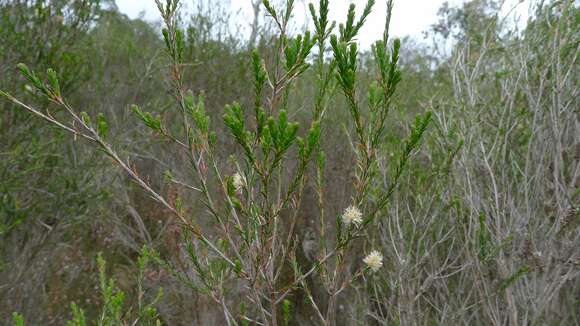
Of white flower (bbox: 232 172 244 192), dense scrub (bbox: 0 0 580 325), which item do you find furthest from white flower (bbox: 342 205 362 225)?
white flower (bbox: 232 172 244 192)

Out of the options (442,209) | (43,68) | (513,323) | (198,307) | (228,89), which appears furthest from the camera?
(228,89)

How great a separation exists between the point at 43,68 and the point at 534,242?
3582mm

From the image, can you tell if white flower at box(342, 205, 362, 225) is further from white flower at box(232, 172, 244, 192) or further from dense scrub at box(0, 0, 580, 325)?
white flower at box(232, 172, 244, 192)

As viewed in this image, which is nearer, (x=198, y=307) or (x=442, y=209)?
(x=442, y=209)

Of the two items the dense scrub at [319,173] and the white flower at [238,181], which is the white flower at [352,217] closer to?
the dense scrub at [319,173]

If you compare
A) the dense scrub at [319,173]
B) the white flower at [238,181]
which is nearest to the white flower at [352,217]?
the dense scrub at [319,173]

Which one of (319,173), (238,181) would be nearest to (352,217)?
(319,173)

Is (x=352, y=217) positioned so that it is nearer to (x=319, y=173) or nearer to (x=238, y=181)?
(x=319, y=173)

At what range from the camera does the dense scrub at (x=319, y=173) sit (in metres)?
1.43

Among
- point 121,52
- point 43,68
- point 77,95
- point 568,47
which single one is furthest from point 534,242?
point 121,52

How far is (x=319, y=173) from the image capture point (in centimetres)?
158

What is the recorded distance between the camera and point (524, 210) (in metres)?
2.97

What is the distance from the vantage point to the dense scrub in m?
1.43

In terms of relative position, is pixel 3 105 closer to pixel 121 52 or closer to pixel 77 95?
pixel 77 95
